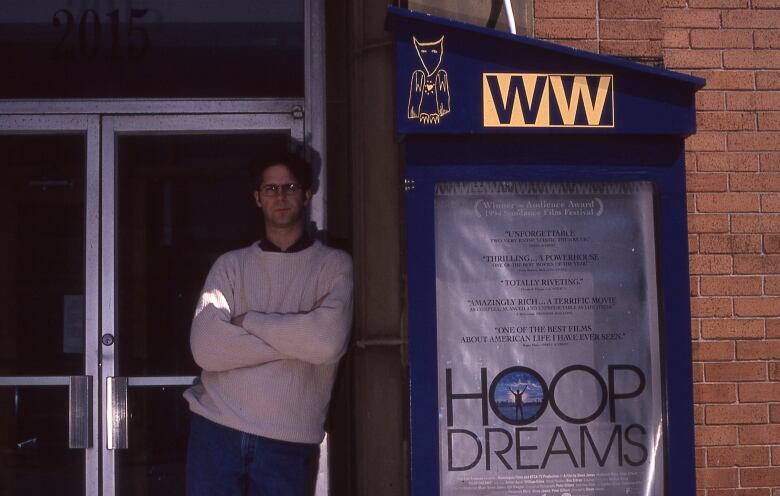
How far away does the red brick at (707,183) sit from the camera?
3.63 m

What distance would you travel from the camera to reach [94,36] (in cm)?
445

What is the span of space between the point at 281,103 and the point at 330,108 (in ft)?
0.85

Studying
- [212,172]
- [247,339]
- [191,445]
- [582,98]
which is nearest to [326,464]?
[191,445]

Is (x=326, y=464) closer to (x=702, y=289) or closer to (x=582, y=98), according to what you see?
(x=702, y=289)

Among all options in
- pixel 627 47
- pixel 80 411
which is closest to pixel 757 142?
pixel 627 47

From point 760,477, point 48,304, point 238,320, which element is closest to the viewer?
point 238,320

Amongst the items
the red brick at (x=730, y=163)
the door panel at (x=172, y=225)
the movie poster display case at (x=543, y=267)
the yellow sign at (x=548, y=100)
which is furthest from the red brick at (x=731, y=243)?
the door panel at (x=172, y=225)

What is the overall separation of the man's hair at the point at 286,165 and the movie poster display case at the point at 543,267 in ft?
2.80

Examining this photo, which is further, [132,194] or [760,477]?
[132,194]

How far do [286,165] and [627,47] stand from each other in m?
1.46

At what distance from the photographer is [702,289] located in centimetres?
361

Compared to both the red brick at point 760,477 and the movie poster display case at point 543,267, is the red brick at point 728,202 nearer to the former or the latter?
the movie poster display case at point 543,267

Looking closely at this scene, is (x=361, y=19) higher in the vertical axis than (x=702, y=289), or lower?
higher

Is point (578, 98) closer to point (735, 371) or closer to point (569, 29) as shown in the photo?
point (569, 29)
